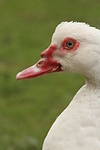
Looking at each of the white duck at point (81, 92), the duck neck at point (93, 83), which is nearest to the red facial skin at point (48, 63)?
the white duck at point (81, 92)

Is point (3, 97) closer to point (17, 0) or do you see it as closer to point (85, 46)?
point (85, 46)

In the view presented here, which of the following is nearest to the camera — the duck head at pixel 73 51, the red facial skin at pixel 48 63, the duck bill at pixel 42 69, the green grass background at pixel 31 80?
the duck head at pixel 73 51

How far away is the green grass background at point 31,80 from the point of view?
18.4 feet

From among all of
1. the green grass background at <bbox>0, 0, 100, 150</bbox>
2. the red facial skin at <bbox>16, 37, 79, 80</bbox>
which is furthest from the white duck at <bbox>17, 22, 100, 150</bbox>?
the green grass background at <bbox>0, 0, 100, 150</bbox>

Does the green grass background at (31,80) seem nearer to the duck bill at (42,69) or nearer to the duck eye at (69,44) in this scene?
the duck bill at (42,69)

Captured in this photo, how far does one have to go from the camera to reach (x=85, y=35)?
2.80 metres

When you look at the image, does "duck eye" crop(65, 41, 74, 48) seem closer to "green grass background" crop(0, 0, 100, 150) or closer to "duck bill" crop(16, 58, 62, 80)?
"duck bill" crop(16, 58, 62, 80)

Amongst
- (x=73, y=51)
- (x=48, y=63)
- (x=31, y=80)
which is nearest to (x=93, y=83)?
(x=73, y=51)

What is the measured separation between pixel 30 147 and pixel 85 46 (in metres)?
2.41

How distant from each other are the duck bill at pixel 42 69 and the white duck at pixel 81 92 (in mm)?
61

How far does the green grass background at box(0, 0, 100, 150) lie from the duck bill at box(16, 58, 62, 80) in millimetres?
2052

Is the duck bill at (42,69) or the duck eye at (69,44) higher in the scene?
the duck eye at (69,44)

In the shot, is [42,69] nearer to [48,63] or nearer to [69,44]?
[48,63]

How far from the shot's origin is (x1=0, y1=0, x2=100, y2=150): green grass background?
18.4 feet
